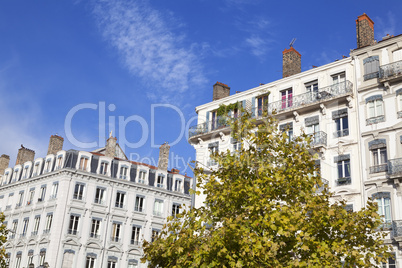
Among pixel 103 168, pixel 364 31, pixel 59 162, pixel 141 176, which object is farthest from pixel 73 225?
pixel 364 31

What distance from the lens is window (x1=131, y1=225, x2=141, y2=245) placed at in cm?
5196

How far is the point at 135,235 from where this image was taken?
2053 inches

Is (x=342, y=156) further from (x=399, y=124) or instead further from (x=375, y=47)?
(x=375, y=47)

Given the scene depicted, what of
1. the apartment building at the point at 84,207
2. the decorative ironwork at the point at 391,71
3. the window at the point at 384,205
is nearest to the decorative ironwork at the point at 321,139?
the window at the point at 384,205

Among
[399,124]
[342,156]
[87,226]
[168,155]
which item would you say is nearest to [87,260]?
[87,226]

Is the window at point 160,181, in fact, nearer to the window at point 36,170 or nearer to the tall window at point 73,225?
the tall window at point 73,225

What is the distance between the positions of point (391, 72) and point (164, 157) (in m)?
33.4

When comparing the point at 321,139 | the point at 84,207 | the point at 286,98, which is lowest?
the point at 84,207

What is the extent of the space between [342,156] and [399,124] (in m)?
3.91

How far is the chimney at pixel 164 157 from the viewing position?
57406 mm

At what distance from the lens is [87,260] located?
159ft

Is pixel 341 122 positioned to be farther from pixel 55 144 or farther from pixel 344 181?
pixel 55 144

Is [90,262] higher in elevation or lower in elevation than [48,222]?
lower

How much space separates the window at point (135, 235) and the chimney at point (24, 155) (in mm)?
18472
